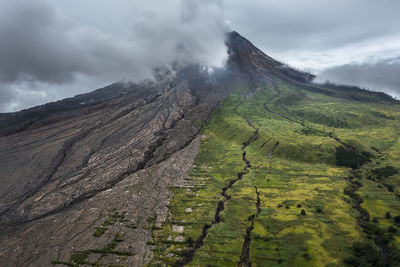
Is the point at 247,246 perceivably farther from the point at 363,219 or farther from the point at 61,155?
the point at 61,155

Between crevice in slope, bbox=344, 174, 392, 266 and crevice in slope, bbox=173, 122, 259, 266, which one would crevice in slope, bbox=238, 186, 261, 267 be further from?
crevice in slope, bbox=344, 174, 392, 266

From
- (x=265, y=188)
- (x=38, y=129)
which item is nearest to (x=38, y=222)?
(x=265, y=188)

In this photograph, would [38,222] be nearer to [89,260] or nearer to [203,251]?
[89,260]

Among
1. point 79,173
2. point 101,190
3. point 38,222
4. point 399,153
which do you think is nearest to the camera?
point 38,222

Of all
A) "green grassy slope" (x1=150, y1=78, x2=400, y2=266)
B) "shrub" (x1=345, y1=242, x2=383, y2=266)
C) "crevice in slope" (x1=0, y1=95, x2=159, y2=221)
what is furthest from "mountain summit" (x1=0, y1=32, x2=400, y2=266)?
"crevice in slope" (x1=0, y1=95, x2=159, y2=221)

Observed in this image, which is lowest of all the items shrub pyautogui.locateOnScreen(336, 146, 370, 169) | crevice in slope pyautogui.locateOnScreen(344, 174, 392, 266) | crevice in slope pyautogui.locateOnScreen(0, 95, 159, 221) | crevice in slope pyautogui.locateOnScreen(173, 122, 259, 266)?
crevice in slope pyautogui.locateOnScreen(344, 174, 392, 266)

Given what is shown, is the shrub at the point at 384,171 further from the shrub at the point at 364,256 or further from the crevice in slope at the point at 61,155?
the crevice in slope at the point at 61,155
